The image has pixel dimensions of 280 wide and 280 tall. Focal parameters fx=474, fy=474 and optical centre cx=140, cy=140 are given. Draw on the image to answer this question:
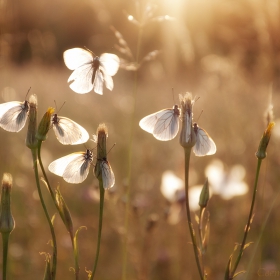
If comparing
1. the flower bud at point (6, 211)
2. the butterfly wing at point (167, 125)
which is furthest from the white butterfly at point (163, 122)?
the flower bud at point (6, 211)

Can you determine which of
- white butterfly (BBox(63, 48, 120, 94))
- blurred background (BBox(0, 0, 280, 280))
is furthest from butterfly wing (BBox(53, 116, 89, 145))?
blurred background (BBox(0, 0, 280, 280))

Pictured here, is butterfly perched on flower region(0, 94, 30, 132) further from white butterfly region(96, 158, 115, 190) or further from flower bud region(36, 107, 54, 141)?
white butterfly region(96, 158, 115, 190)

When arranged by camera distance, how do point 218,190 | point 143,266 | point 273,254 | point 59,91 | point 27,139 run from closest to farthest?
1. point 27,139
2. point 143,266
3. point 218,190
4. point 273,254
5. point 59,91

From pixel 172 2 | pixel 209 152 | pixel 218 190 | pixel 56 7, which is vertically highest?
pixel 56 7

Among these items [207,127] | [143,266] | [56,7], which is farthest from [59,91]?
[56,7]

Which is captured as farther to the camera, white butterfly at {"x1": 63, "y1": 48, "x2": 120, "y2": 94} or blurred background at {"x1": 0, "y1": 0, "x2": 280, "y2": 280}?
blurred background at {"x1": 0, "y1": 0, "x2": 280, "y2": 280}

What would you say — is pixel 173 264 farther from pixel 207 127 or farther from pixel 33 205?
pixel 207 127

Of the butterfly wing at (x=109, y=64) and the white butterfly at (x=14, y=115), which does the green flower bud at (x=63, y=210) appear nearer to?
the white butterfly at (x=14, y=115)
